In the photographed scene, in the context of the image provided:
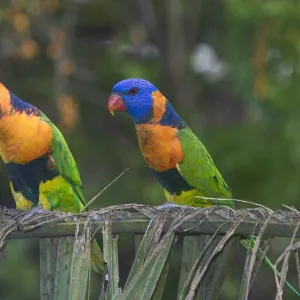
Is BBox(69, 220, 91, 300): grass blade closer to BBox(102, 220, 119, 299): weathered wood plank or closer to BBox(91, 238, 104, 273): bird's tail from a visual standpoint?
BBox(102, 220, 119, 299): weathered wood plank

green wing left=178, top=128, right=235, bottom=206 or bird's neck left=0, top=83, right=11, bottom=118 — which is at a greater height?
bird's neck left=0, top=83, right=11, bottom=118

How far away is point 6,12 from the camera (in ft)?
22.4

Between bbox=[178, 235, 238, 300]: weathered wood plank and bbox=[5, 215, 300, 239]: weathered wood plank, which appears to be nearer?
bbox=[5, 215, 300, 239]: weathered wood plank

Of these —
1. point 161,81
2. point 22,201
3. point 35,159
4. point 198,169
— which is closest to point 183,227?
point 198,169

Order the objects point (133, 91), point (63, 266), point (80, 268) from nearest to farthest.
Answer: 1. point (80, 268)
2. point (63, 266)
3. point (133, 91)

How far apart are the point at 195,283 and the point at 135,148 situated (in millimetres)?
6465

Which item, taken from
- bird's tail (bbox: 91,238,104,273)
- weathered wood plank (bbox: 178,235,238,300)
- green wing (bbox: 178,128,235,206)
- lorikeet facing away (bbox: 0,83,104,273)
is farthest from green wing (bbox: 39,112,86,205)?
weathered wood plank (bbox: 178,235,238,300)

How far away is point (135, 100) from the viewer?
3.47 m

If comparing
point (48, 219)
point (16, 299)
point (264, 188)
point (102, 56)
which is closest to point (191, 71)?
point (102, 56)

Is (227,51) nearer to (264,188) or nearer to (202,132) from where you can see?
(202,132)

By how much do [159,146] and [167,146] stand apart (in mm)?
48

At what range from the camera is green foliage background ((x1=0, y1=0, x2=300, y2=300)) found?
6453 millimetres

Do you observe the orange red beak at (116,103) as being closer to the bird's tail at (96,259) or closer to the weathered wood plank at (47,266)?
the bird's tail at (96,259)

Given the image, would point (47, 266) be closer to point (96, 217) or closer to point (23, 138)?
point (96, 217)
